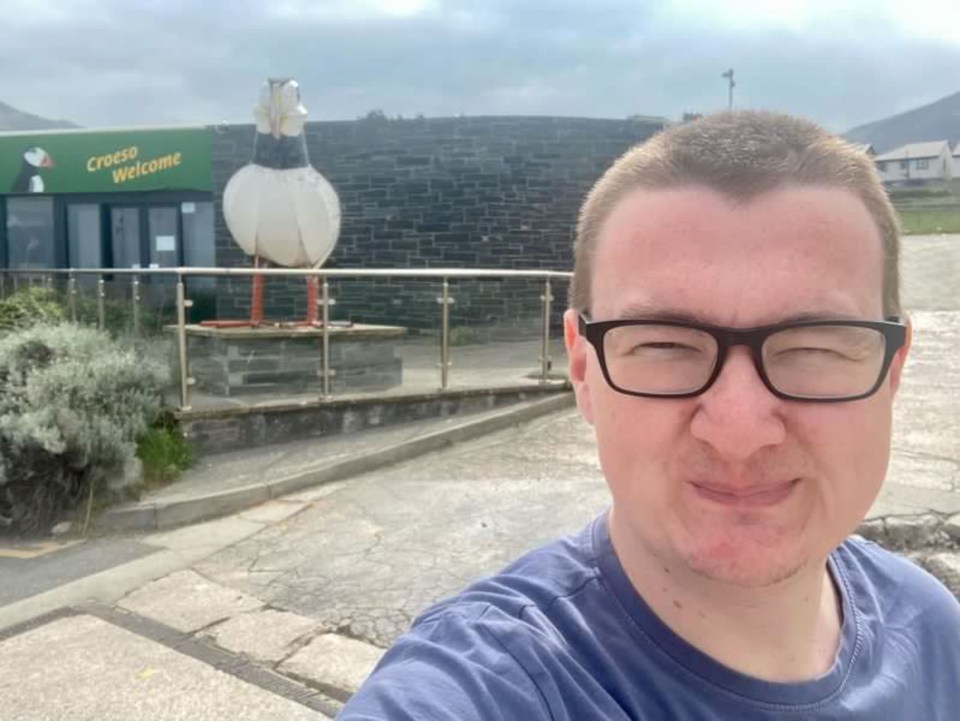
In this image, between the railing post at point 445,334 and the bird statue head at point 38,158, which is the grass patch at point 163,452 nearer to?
the railing post at point 445,334

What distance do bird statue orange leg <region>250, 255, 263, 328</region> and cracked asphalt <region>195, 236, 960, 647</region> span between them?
1.89 meters

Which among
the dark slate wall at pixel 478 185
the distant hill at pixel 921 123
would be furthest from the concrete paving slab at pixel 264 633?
the distant hill at pixel 921 123

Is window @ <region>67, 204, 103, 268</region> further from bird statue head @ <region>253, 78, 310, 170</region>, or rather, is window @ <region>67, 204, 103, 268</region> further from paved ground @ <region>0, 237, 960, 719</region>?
paved ground @ <region>0, 237, 960, 719</region>

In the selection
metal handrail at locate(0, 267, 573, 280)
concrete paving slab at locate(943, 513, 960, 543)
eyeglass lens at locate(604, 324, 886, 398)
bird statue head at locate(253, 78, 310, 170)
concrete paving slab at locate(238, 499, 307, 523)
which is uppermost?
bird statue head at locate(253, 78, 310, 170)

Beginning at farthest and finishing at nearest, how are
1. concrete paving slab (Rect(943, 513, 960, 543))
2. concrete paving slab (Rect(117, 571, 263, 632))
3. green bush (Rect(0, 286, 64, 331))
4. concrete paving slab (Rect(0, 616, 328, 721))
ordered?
1. green bush (Rect(0, 286, 64, 331))
2. concrete paving slab (Rect(943, 513, 960, 543))
3. concrete paving slab (Rect(117, 571, 263, 632))
4. concrete paving slab (Rect(0, 616, 328, 721))

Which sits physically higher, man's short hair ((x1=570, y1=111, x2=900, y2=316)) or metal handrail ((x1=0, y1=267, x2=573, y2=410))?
man's short hair ((x1=570, y1=111, x2=900, y2=316))

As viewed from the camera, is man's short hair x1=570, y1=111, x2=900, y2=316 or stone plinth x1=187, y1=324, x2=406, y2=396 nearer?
man's short hair x1=570, y1=111, x2=900, y2=316

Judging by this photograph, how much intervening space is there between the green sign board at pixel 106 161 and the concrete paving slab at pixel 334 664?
42.0 feet

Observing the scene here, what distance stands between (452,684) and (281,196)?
6829mm

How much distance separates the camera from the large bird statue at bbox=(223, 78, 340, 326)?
7.36 meters

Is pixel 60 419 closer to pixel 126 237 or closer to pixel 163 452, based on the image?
pixel 163 452

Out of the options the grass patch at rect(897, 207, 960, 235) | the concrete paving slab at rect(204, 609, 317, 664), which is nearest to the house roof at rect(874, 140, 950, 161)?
the grass patch at rect(897, 207, 960, 235)

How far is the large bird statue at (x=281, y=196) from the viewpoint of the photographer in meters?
7.36

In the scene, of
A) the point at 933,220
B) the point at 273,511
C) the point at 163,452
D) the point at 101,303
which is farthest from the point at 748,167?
the point at 933,220
